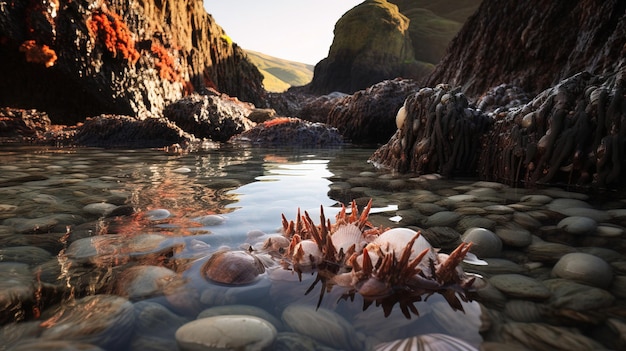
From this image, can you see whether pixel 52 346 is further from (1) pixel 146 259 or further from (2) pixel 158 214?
(2) pixel 158 214

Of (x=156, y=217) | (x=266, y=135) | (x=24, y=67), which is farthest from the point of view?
(x=24, y=67)

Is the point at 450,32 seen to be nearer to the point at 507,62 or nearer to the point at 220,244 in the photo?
the point at 507,62

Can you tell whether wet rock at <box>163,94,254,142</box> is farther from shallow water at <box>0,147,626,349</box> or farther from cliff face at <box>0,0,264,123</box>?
shallow water at <box>0,147,626,349</box>

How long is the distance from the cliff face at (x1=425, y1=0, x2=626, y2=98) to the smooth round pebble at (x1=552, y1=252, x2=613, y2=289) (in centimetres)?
474

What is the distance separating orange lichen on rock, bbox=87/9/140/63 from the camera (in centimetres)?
1146

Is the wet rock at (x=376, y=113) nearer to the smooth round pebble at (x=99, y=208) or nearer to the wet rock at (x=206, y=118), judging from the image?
the wet rock at (x=206, y=118)

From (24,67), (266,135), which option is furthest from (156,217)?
(24,67)

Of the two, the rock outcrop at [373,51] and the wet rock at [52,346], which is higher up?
the rock outcrop at [373,51]

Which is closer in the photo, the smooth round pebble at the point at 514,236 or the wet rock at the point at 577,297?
the wet rock at the point at 577,297

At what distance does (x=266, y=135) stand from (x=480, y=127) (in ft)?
22.3

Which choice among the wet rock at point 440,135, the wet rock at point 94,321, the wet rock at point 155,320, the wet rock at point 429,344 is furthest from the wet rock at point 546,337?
the wet rock at point 440,135

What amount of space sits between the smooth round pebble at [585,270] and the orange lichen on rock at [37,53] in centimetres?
1307

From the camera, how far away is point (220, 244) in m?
1.74

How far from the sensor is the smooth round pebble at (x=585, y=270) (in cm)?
129
